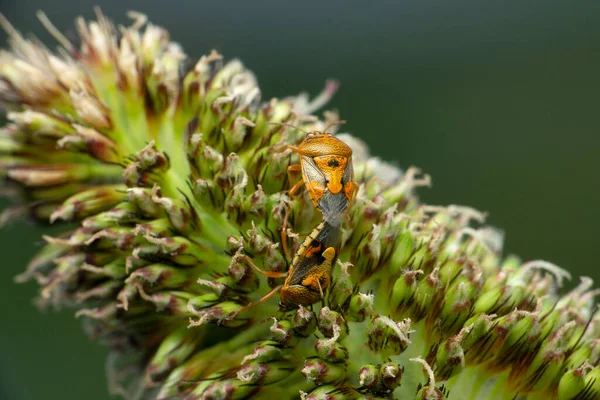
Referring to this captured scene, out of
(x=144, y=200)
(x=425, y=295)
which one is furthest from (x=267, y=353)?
(x=144, y=200)

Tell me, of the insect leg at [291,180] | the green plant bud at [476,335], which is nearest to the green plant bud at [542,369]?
the green plant bud at [476,335]

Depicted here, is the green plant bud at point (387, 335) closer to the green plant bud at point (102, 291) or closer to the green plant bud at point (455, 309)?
the green plant bud at point (455, 309)

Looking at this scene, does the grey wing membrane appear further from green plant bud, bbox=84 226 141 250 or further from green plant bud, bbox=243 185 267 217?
green plant bud, bbox=84 226 141 250

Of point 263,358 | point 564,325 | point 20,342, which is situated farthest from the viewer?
point 20,342

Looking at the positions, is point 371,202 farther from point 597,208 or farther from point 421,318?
point 597,208

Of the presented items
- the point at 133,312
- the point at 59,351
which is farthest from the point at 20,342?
the point at 133,312

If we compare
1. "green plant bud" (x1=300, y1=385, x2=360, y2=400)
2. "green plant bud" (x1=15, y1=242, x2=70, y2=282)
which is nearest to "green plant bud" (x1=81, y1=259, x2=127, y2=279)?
"green plant bud" (x1=15, y1=242, x2=70, y2=282)
